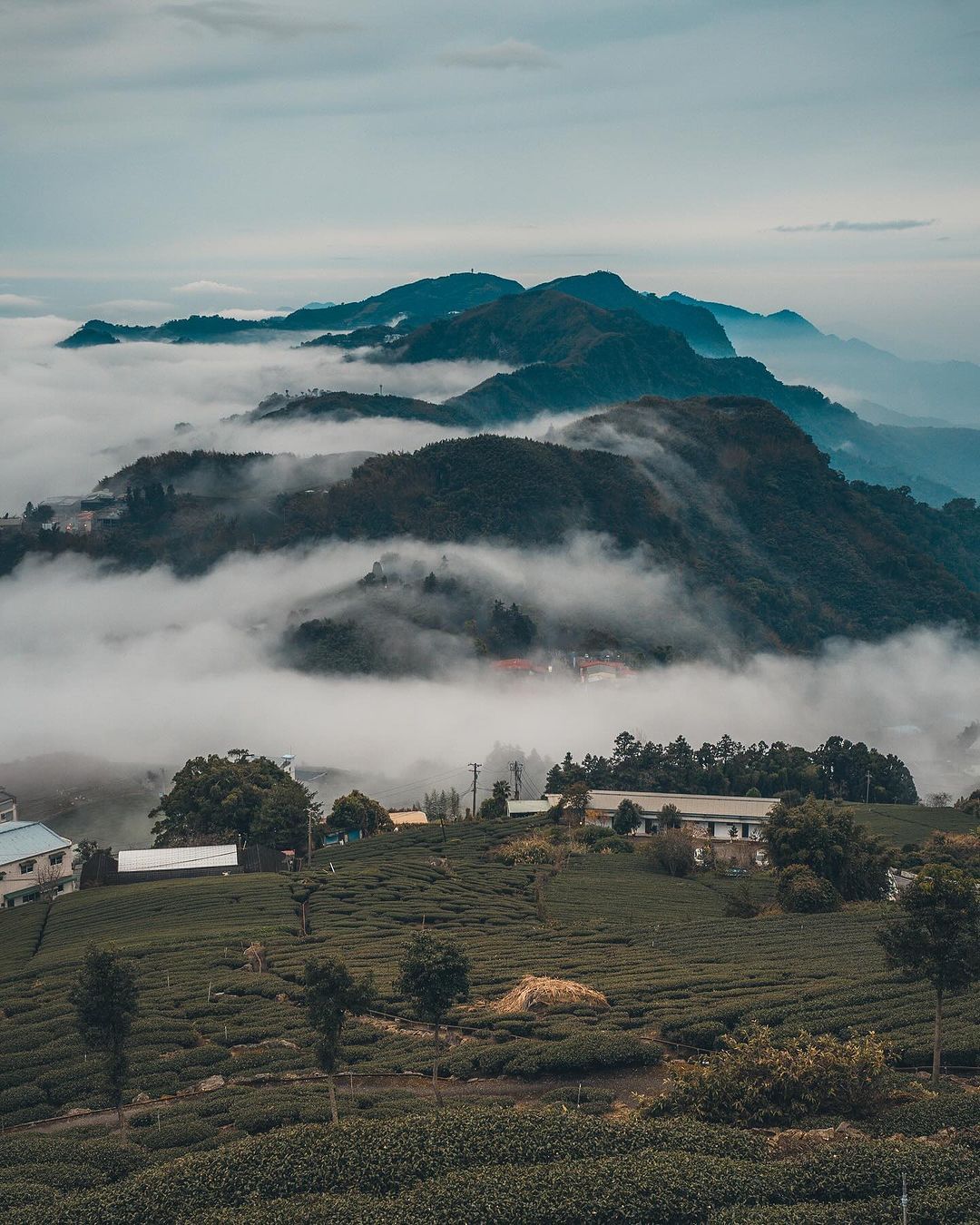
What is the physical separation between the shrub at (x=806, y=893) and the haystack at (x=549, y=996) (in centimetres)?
2281

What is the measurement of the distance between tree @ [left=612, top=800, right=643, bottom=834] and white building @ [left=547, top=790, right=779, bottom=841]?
2091 millimetres

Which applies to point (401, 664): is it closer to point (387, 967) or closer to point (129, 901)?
point (129, 901)

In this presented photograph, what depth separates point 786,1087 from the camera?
34531 mm

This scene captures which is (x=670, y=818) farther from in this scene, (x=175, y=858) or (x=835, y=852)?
(x=175, y=858)

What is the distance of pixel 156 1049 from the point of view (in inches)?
1686

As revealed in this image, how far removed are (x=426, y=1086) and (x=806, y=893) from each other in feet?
109

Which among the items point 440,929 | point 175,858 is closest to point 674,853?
point 440,929

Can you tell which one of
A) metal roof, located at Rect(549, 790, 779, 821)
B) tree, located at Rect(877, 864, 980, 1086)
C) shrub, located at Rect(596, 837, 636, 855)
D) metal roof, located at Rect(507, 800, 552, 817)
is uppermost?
tree, located at Rect(877, 864, 980, 1086)

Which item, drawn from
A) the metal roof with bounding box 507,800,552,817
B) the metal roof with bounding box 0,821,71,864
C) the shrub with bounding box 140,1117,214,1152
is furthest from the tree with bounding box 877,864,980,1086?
the metal roof with bounding box 507,800,552,817

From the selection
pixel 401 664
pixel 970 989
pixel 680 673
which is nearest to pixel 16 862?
pixel 970 989

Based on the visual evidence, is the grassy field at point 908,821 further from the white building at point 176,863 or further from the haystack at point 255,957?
the haystack at point 255,957

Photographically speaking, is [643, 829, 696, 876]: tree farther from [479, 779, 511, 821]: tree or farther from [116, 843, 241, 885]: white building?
[116, 843, 241, 885]: white building

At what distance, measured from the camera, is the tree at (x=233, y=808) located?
91812 mm

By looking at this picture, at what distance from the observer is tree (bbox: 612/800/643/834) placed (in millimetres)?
96312
